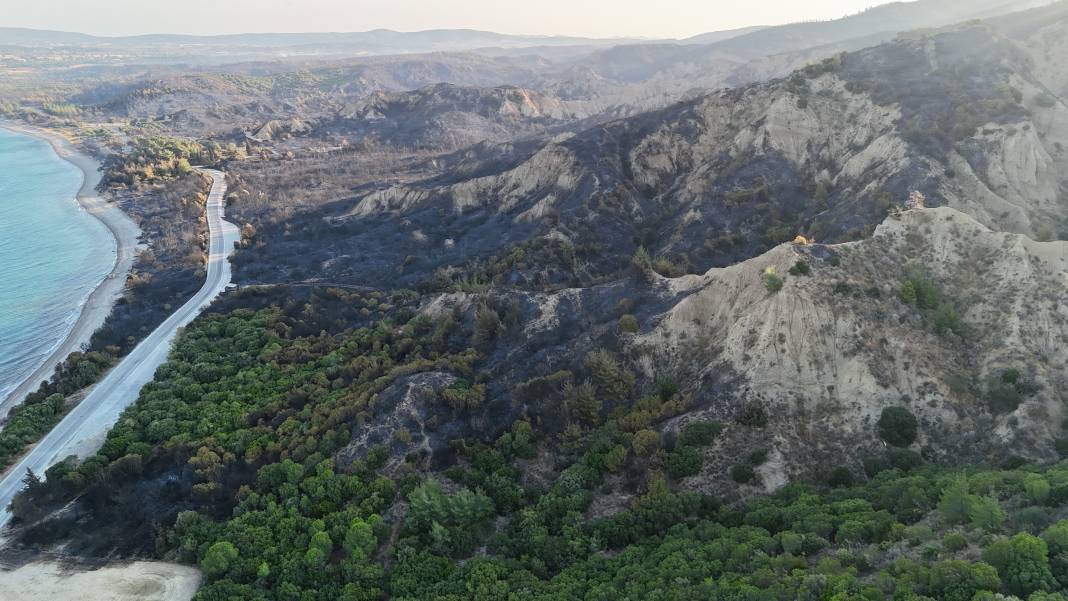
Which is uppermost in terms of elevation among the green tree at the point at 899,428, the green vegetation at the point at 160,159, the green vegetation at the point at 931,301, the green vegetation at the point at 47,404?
the green vegetation at the point at 160,159

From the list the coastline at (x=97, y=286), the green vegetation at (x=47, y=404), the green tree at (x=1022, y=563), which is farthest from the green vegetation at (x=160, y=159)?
the green tree at (x=1022, y=563)

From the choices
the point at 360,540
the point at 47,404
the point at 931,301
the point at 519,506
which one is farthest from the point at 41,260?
the point at 931,301

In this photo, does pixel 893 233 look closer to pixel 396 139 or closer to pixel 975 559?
pixel 975 559

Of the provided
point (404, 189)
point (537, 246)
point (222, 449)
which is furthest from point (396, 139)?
point (222, 449)

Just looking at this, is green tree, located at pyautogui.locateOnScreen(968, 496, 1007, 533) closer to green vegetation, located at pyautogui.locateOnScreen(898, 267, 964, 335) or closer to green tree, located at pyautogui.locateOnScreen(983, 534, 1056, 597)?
green tree, located at pyautogui.locateOnScreen(983, 534, 1056, 597)

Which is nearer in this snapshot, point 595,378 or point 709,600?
point 709,600

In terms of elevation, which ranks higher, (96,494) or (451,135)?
(451,135)

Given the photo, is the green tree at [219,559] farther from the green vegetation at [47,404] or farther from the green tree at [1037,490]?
the green tree at [1037,490]
